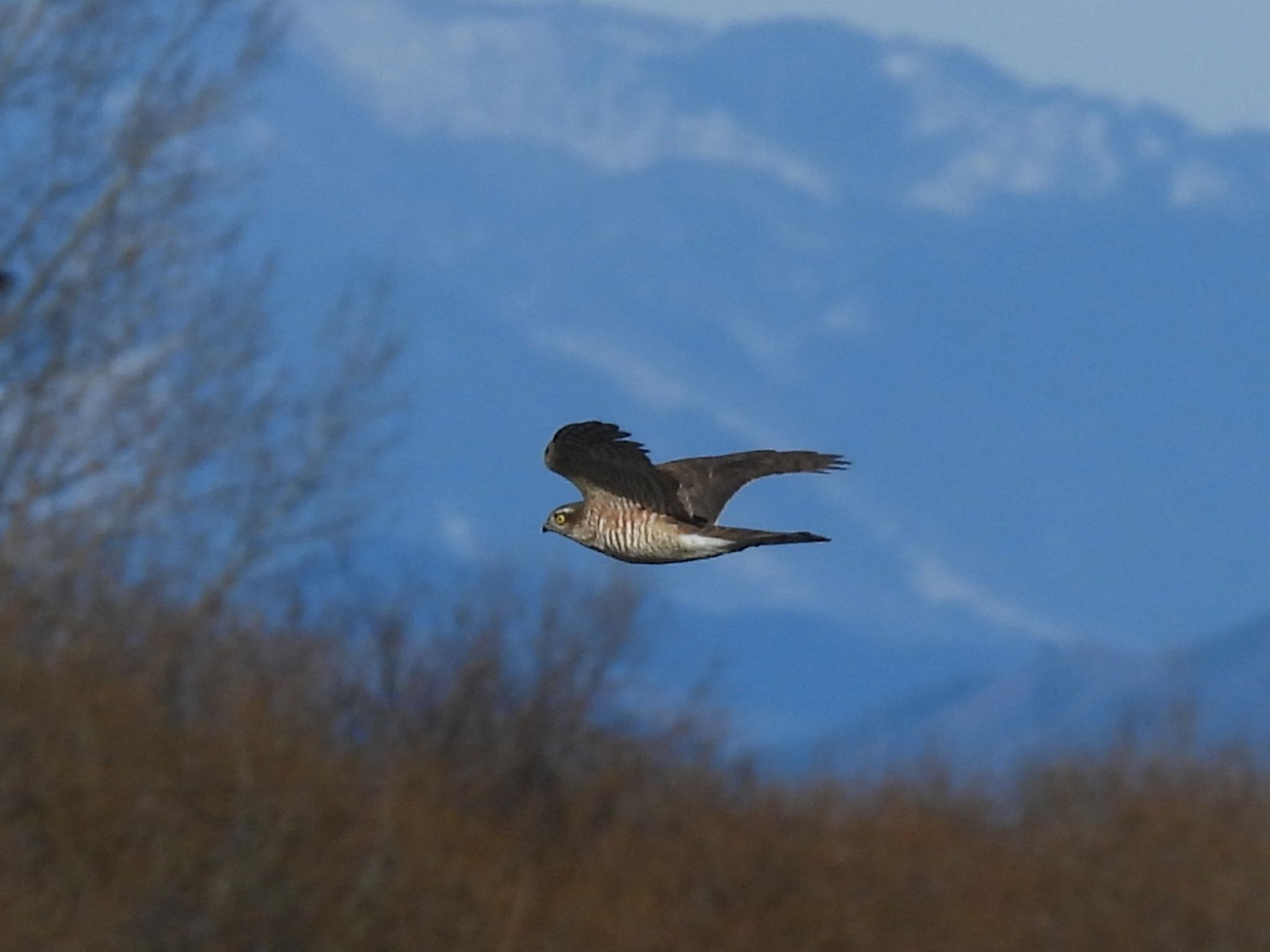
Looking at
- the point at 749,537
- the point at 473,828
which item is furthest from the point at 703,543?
the point at 473,828

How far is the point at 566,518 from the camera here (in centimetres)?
797

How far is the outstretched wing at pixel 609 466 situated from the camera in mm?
7535

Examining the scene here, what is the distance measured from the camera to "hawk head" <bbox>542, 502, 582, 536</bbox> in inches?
312

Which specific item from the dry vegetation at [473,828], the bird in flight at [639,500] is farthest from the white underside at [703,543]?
the dry vegetation at [473,828]

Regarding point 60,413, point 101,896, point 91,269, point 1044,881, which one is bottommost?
point 101,896

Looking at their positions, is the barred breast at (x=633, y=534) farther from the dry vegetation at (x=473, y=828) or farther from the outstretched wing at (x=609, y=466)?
the dry vegetation at (x=473, y=828)

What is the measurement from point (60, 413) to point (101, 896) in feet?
36.7

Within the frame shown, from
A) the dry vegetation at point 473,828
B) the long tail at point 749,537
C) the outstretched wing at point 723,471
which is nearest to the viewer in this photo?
the long tail at point 749,537

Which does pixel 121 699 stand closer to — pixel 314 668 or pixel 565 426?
pixel 314 668

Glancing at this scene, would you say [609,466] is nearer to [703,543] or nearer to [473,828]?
[703,543]

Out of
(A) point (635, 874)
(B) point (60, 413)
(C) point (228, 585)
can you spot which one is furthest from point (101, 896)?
(C) point (228, 585)

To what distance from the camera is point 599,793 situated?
1958cm

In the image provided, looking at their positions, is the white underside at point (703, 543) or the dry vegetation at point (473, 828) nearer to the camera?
the white underside at point (703, 543)

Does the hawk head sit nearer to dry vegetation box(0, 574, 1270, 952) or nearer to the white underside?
the white underside
